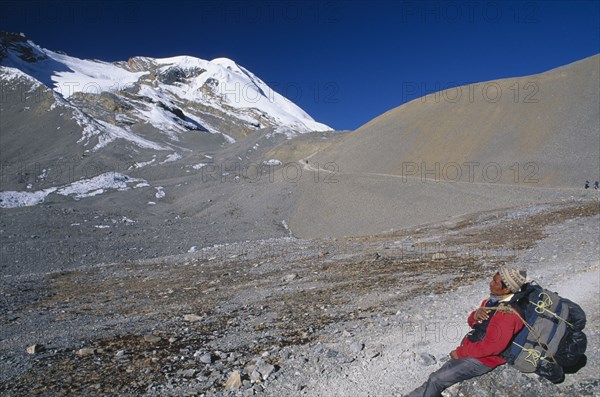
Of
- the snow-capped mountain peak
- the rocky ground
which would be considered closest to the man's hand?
the rocky ground

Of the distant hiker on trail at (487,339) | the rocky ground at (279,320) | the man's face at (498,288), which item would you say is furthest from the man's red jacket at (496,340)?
the rocky ground at (279,320)

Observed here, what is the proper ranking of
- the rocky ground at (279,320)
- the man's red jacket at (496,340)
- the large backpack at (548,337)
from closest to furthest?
the large backpack at (548,337) → the man's red jacket at (496,340) → the rocky ground at (279,320)

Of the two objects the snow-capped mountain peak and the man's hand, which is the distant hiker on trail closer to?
the man's hand

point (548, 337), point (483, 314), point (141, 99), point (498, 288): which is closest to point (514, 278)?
point (498, 288)

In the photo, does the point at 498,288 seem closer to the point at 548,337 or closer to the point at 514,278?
the point at 514,278

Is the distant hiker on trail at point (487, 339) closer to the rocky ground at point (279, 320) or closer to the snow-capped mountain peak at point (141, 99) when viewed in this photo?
the rocky ground at point (279, 320)

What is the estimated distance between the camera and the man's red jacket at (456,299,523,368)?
3.89 metres

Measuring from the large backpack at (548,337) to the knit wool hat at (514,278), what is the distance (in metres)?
0.10

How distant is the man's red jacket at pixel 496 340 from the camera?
3.89 m

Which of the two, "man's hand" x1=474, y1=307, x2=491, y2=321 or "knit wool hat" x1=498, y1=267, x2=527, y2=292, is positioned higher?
"knit wool hat" x1=498, y1=267, x2=527, y2=292

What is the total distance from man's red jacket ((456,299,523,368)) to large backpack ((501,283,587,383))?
0.09 meters

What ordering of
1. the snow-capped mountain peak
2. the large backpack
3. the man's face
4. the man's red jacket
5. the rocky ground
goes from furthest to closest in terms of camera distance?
the snow-capped mountain peak → the rocky ground → the man's face → the man's red jacket → the large backpack

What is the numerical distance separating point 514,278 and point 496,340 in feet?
2.19

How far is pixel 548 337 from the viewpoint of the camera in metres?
3.77
